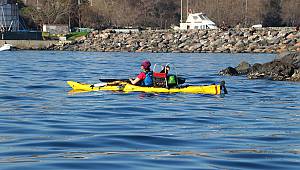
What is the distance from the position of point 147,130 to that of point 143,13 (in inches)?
3808

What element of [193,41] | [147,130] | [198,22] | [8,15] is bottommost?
[147,130]

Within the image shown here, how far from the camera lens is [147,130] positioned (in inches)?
524

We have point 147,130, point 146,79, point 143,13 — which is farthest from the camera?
point 143,13

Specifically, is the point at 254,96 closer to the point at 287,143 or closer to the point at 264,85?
the point at 264,85

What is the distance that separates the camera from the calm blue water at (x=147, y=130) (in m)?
9.97

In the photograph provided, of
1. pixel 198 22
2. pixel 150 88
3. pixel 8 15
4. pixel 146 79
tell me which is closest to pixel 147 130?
pixel 150 88

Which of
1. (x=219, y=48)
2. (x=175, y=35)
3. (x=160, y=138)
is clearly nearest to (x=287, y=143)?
(x=160, y=138)

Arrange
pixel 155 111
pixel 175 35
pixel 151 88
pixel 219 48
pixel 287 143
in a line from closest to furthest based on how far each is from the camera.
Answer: pixel 287 143 → pixel 155 111 → pixel 151 88 → pixel 219 48 → pixel 175 35

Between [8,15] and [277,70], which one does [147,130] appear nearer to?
[277,70]

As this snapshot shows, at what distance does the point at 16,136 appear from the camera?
39.9 ft

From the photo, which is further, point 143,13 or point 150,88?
point 143,13

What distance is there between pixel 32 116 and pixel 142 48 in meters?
58.0

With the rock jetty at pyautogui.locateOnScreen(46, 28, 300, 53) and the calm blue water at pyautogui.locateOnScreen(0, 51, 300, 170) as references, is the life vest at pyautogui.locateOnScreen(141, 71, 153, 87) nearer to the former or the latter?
the calm blue water at pyautogui.locateOnScreen(0, 51, 300, 170)

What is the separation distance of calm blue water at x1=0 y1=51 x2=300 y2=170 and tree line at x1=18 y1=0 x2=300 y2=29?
81.0 meters
